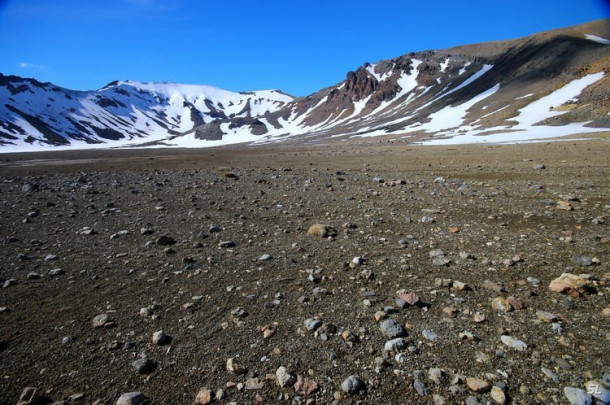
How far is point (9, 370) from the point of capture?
12.6ft

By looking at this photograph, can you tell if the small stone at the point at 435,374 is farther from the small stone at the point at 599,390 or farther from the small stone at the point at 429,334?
the small stone at the point at 599,390

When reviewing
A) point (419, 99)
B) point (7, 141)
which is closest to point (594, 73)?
point (419, 99)

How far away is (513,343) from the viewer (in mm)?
3852

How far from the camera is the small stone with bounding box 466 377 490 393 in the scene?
3.25 m

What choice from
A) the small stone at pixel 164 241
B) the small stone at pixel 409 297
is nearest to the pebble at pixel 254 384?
the small stone at pixel 409 297

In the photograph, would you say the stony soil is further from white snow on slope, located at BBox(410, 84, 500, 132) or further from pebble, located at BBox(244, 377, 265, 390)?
white snow on slope, located at BBox(410, 84, 500, 132)

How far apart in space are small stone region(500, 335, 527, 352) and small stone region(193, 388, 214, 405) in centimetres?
354

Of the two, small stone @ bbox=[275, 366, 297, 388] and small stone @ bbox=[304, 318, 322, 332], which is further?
small stone @ bbox=[304, 318, 322, 332]

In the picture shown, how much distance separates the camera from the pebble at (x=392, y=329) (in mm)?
4176

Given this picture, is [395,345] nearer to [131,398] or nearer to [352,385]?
[352,385]

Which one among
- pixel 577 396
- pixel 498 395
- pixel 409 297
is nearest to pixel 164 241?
pixel 409 297

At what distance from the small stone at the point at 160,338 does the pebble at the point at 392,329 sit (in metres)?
2.94

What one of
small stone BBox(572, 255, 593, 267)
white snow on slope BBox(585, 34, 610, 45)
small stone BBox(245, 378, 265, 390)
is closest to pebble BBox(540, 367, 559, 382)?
→ small stone BBox(245, 378, 265, 390)

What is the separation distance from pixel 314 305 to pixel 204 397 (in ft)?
6.98
